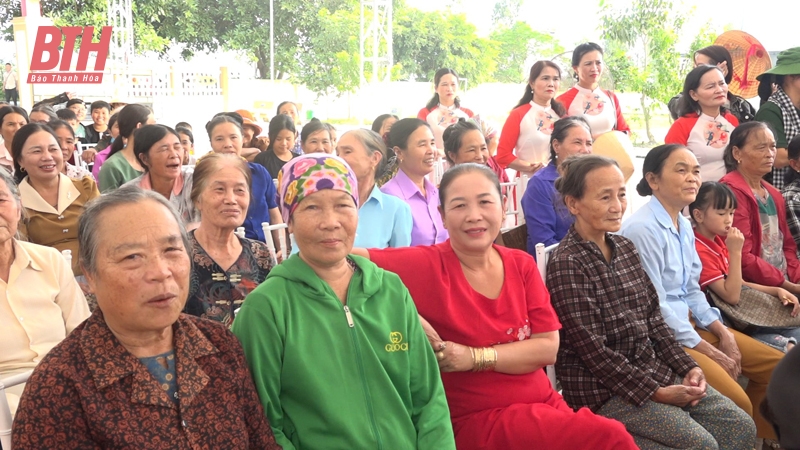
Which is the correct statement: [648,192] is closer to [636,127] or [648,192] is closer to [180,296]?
[180,296]

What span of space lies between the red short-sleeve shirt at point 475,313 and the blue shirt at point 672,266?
30.3 inches

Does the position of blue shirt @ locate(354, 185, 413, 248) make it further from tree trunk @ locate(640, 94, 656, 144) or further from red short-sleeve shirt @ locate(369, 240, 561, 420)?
tree trunk @ locate(640, 94, 656, 144)

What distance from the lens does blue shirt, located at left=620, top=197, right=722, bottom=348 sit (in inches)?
106

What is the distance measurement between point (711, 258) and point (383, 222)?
141 centimetres

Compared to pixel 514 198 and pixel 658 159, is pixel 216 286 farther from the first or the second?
pixel 514 198

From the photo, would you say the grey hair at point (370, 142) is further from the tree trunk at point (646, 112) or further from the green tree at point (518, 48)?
the green tree at point (518, 48)

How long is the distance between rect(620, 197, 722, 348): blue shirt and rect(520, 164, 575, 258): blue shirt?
2.04 ft

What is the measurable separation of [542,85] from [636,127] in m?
10.1

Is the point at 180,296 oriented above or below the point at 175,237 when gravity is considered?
below

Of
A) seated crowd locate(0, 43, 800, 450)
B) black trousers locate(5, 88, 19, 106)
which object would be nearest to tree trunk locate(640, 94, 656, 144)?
seated crowd locate(0, 43, 800, 450)

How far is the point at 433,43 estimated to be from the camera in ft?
74.4

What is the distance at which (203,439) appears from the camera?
144 cm

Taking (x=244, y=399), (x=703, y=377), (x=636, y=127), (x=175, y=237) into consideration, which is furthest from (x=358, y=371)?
(x=636, y=127)
